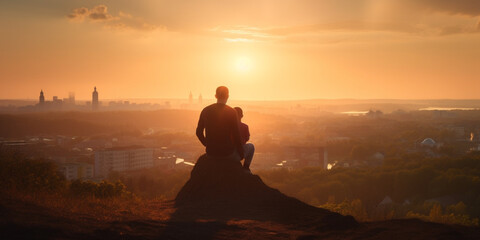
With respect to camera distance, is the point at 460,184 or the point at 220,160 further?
the point at 460,184

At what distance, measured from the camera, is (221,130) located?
405 inches

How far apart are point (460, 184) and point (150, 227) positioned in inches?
1490

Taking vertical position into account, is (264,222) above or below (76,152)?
above

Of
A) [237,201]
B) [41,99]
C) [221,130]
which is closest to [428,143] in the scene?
[221,130]

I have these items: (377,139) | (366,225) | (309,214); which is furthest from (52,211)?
(377,139)

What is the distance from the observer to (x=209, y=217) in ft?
27.8

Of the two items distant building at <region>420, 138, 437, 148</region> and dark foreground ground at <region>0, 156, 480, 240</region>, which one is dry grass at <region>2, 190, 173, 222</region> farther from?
distant building at <region>420, 138, 437, 148</region>

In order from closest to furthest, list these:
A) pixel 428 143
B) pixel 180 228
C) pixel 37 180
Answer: pixel 180 228 → pixel 37 180 → pixel 428 143

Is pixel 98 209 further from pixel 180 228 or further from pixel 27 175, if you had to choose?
pixel 27 175

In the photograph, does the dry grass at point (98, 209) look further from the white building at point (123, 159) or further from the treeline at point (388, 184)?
the white building at point (123, 159)

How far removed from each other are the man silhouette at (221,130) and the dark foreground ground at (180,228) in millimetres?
2115

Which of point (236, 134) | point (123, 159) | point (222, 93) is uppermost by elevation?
point (222, 93)

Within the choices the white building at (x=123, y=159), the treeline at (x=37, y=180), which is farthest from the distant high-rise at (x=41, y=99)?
the treeline at (x=37, y=180)

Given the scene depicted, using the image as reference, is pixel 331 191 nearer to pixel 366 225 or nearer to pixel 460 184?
pixel 460 184
